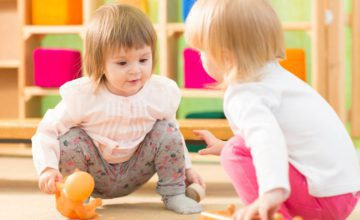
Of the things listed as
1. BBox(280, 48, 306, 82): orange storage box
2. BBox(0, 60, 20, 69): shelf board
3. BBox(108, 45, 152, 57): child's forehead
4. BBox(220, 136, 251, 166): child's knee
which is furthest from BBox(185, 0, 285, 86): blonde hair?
BBox(0, 60, 20, 69): shelf board

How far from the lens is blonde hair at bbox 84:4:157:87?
4.65 feet

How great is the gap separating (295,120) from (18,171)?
4.49ft

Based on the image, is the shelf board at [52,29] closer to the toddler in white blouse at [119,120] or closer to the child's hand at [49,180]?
the toddler in white blouse at [119,120]

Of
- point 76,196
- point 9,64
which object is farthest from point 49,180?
point 9,64

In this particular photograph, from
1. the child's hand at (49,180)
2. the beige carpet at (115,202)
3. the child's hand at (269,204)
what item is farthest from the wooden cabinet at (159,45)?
the child's hand at (269,204)

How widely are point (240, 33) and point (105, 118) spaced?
49cm

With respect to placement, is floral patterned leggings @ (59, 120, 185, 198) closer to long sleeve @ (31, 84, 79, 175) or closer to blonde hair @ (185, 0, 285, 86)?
long sleeve @ (31, 84, 79, 175)

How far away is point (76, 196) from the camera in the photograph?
1265 mm

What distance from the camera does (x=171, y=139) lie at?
4.89 feet

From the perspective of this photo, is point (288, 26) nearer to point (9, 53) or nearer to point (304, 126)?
point (9, 53)

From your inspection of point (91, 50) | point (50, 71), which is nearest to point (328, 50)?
point (50, 71)

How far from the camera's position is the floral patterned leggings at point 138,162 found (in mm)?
1468

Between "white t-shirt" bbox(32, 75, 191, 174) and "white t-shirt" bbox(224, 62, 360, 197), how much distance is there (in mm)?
393

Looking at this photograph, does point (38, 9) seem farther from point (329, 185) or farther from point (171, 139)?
point (329, 185)
